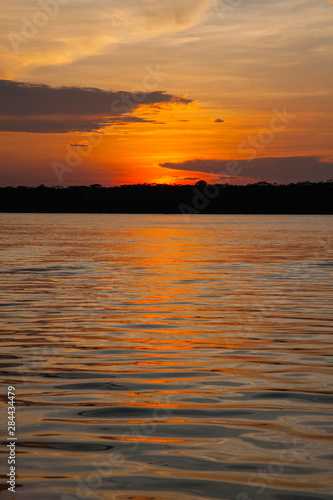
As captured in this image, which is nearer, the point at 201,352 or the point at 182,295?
the point at 201,352

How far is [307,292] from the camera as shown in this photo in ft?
83.9

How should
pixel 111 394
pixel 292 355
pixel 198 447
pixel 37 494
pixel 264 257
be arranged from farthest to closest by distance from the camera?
pixel 264 257
pixel 292 355
pixel 111 394
pixel 198 447
pixel 37 494

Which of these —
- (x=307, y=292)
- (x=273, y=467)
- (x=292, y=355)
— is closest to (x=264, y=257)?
(x=307, y=292)

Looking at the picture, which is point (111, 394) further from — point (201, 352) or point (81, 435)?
point (201, 352)

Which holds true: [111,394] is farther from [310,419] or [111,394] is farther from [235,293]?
[235,293]

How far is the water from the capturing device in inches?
289

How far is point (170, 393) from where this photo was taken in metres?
10.8

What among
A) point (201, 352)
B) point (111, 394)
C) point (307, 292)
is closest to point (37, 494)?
point (111, 394)

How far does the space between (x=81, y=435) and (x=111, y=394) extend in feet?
6.63

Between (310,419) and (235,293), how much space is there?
15.5 meters

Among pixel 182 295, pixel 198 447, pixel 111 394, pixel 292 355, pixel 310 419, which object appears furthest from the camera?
pixel 182 295

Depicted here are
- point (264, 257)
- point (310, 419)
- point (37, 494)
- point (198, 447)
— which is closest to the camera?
point (37, 494)

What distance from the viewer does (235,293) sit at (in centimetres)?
2495

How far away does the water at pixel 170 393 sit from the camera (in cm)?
734
